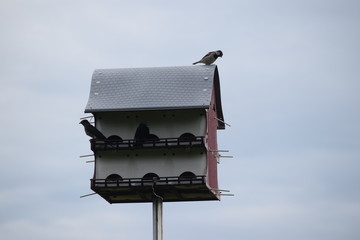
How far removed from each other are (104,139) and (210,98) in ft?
8.20

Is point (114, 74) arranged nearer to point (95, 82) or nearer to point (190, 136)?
point (95, 82)

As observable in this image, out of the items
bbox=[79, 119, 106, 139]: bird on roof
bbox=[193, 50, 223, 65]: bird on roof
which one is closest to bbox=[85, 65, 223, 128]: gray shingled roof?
bbox=[193, 50, 223, 65]: bird on roof

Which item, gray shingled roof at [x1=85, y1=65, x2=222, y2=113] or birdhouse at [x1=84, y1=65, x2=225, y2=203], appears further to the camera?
gray shingled roof at [x1=85, y1=65, x2=222, y2=113]

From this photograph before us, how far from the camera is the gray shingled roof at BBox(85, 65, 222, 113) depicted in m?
28.8

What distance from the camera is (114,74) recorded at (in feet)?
97.0

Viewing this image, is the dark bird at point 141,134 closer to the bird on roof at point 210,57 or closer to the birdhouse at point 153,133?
the birdhouse at point 153,133

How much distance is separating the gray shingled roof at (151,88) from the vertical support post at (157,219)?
231cm

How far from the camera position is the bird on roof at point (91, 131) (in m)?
28.5

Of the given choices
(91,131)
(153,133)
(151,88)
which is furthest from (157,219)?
(151,88)

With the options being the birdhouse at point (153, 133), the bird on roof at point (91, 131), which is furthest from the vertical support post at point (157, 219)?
the bird on roof at point (91, 131)

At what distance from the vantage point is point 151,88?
29109 mm

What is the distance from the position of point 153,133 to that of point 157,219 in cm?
210

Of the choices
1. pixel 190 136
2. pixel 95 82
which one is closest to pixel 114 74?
pixel 95 82

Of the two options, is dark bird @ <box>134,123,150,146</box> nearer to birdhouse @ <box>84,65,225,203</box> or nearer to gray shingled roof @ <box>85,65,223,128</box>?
birdhouse @ <box>84,65,225,203</box>
